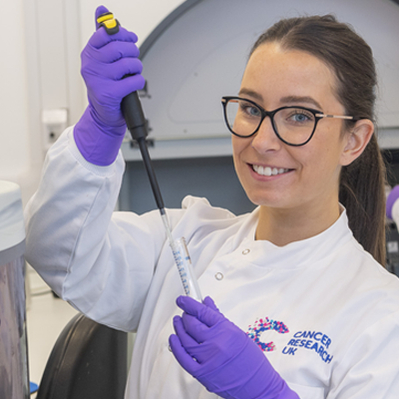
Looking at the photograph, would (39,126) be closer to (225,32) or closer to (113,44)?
(225,32)

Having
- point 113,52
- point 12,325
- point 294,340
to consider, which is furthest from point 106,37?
point 294,340

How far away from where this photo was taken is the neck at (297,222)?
3.09 ft

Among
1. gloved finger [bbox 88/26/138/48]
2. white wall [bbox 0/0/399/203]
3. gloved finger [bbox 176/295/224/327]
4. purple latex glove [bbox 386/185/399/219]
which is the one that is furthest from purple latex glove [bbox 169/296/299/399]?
purple latex glove [bbox 386/185/399/219]

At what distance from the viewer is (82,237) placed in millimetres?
813

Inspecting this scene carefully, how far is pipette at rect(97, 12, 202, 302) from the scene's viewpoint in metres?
0.73

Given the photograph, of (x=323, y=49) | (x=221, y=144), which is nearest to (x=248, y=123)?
(x=323, y=49)

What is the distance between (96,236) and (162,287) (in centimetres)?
23

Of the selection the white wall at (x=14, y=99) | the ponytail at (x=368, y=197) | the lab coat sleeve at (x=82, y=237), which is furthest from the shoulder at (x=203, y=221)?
the white wall at (x=14, y=99)

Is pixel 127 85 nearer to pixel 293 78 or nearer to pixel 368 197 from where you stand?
pixel 293 78

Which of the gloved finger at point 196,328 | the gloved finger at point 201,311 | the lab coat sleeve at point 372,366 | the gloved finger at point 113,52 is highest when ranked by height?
the gloved finger at point 113,52

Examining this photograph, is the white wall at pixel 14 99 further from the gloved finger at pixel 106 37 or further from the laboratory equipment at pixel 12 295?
the laboratory equipment at pixel 12 295

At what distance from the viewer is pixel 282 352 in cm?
79

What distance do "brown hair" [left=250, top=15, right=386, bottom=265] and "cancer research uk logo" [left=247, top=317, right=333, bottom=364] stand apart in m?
0.37

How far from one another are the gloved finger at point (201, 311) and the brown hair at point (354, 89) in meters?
0.43
